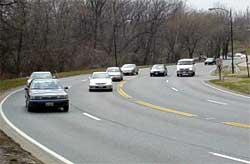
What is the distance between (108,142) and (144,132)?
2171 millimetres

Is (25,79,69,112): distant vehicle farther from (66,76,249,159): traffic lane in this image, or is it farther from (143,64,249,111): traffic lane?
(143,64,249,111): traffic lane

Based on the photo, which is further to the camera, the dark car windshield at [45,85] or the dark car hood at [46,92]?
the dark car windshield at [45,85]

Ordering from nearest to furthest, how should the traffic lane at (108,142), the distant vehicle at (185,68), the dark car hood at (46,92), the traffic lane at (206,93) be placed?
the traffic lane at (108,142)
the dark car hood at (46,92)
the traffic lane at (206,93)
the distant vehicle at (185,68)

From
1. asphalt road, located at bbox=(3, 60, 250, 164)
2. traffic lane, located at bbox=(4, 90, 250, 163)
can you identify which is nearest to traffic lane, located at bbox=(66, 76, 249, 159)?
asphalt road, located at bbox=(3, 60, 250, 164)

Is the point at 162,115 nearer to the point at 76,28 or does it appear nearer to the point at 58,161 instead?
the point at 58,161

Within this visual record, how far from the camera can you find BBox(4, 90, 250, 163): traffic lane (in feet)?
36.9

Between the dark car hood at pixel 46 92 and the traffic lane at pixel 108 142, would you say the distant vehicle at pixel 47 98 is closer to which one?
the dark car hood at pixel 46 92

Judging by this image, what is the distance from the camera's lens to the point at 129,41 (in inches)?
4537

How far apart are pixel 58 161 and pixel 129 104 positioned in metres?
15.5

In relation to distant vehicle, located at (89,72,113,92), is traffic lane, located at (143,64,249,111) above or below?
below

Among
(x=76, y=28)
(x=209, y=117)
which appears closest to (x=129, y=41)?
(x=76, y=28)

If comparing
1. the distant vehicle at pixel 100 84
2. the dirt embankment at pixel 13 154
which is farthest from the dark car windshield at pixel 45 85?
the distant vehicle at pixel 100 84

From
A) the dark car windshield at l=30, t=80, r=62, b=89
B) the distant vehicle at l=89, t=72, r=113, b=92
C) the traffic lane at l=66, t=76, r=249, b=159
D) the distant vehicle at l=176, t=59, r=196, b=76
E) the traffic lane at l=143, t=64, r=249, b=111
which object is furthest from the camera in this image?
the distant vehicle at l=176, t=59, r=196, b=76

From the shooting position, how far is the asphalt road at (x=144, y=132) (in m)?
11.4
